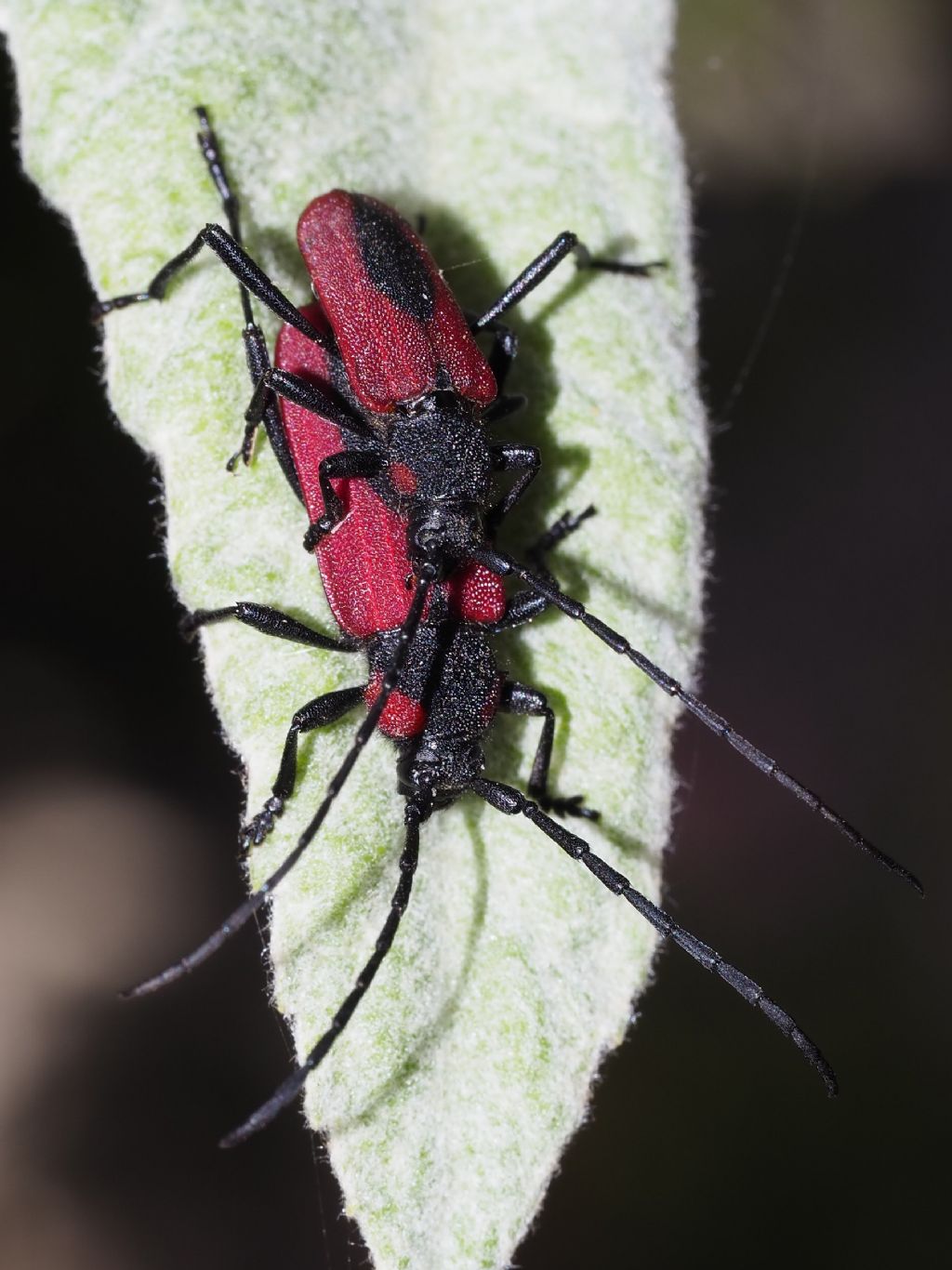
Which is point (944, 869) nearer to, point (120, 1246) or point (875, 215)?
point (875, 215)

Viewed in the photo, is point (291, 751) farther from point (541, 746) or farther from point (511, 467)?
point (511, 467)

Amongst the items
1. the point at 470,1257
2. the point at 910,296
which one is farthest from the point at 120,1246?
the point at 910,296

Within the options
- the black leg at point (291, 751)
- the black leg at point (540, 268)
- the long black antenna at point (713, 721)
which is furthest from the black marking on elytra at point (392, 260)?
→ the black leg at point (291, 751)

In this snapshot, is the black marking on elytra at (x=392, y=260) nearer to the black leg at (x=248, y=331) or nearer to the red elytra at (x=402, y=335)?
the red elytra at (x=402, y=335)

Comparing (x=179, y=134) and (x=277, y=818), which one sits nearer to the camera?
(x=277, y=818)

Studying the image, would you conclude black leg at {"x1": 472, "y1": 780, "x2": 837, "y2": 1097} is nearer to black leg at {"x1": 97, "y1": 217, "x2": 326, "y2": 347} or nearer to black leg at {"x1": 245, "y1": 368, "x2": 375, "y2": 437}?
black leg at {"x1": 245, "y1": 368, "x2": 375, "y2": 437}

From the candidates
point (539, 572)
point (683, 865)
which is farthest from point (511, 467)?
point (683, 865)
